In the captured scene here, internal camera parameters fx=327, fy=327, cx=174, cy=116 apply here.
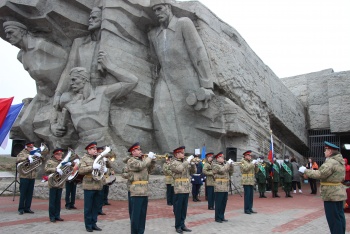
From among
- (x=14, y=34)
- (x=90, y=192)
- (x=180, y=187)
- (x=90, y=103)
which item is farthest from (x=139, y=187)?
(x=14, y=34)

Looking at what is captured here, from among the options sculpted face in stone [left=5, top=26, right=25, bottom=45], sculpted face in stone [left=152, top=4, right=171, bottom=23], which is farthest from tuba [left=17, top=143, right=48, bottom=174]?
sculpted face in stone [left=5, top=26, right=25, bottom=45]

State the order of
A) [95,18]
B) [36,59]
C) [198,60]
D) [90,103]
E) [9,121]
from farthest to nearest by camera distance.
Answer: [36,59] < [95,18] < [198,60] < [90,103] < [9,121]

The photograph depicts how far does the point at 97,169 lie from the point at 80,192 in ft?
15.2

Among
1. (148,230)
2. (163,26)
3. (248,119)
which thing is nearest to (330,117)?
(248,119)

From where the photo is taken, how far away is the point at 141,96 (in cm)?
1377

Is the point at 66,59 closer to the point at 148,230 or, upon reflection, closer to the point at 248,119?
the point at 248,119

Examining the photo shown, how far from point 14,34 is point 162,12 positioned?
6.69 metres

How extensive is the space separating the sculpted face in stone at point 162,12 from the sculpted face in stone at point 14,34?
6155 mm

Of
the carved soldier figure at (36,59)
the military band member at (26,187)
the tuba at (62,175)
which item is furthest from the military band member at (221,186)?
the carved soldier figure at (36,59)

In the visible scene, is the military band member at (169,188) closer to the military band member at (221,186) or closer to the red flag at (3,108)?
the military band member at (221,186)

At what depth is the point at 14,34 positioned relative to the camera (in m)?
14.4

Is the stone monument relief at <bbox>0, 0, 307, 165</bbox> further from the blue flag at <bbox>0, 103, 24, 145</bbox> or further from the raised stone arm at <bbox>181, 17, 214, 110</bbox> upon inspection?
the blue flag at <bbox>0, 103, 24, 145</bbox>

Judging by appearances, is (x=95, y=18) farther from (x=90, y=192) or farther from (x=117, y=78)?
(x=90, y=192)

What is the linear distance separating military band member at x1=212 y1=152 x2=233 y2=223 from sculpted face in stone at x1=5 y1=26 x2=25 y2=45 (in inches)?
438
